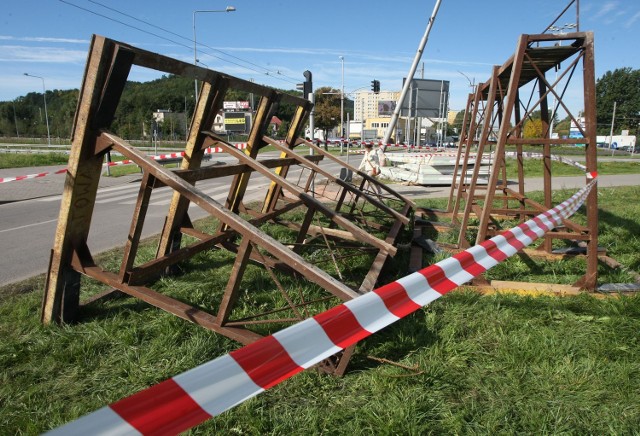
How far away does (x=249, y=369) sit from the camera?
1387 mm

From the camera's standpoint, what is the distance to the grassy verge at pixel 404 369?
87.7 inches

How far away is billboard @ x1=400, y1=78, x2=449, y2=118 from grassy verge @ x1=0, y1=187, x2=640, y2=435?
11.9 meters

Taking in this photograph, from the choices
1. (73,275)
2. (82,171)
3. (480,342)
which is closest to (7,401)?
(73,275)

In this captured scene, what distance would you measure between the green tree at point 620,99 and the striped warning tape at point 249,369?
89413 mm

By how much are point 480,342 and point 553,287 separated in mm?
1517

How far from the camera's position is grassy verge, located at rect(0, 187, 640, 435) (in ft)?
7.31

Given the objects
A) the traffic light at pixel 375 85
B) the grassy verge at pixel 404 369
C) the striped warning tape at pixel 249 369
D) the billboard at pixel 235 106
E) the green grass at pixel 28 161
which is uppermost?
the billboard at pixel 235 106

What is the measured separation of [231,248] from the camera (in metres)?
4.45

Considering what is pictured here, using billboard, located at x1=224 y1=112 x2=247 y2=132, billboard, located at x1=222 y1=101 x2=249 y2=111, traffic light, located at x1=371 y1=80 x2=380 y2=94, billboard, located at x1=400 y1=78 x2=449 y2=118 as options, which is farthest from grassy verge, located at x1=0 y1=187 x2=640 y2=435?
billboard, located at x1=222 y1=101 x2=249 y2=111

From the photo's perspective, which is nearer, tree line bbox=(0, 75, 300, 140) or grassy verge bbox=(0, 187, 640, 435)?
grassy verge bbox=(0, 187, 640, 435)

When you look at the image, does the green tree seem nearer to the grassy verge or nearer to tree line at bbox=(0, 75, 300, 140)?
tree line at bbox=(0, 75, 300, 140)

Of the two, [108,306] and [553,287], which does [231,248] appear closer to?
[108,306]

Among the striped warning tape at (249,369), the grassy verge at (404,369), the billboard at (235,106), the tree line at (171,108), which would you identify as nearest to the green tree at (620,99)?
the tree line at (171,108)

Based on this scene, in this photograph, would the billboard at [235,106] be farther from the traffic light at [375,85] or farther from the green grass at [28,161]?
the traffic light at [375,85]
